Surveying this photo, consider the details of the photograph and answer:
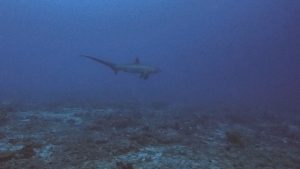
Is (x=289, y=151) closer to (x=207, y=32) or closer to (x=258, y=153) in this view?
(x=258, y=153)

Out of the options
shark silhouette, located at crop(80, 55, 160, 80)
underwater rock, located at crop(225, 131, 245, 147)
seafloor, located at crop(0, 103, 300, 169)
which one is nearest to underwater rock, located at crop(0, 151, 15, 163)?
seafloor, located at crop(0, 103, 300, 169)

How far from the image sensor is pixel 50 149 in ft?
29.8

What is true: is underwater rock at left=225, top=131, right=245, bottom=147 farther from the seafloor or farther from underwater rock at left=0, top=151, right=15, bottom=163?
underwater rock at left=0, top=151, right=15, bottom=163

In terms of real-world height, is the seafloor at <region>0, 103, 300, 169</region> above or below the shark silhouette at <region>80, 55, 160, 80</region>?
below

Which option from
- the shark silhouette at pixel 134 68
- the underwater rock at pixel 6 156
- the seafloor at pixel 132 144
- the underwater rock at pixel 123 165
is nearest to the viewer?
the underwater rock at pixel 123 165

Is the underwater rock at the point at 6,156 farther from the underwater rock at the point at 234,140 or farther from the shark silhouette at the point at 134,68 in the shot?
the shark silhouette at the point at 134,68

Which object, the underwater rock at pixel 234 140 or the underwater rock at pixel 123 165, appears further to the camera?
the underwater rock at pixel 234 140

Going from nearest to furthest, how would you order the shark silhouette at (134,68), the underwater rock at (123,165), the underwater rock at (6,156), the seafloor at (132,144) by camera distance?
the underwater rock at (123,165)
the underwater rock at (6,156)
the seafloor at (132,144)
the shark silhouette at (134,68)

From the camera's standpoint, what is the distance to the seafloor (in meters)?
8.12

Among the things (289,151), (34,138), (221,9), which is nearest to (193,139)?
(289,151)

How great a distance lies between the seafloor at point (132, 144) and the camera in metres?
8.12

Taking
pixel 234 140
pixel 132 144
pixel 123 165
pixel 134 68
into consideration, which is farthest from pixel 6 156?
pixel 134 68

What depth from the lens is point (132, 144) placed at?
9891 millimetres

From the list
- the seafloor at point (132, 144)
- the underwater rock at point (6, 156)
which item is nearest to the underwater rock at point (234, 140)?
the seafloor at point (132, 144)
